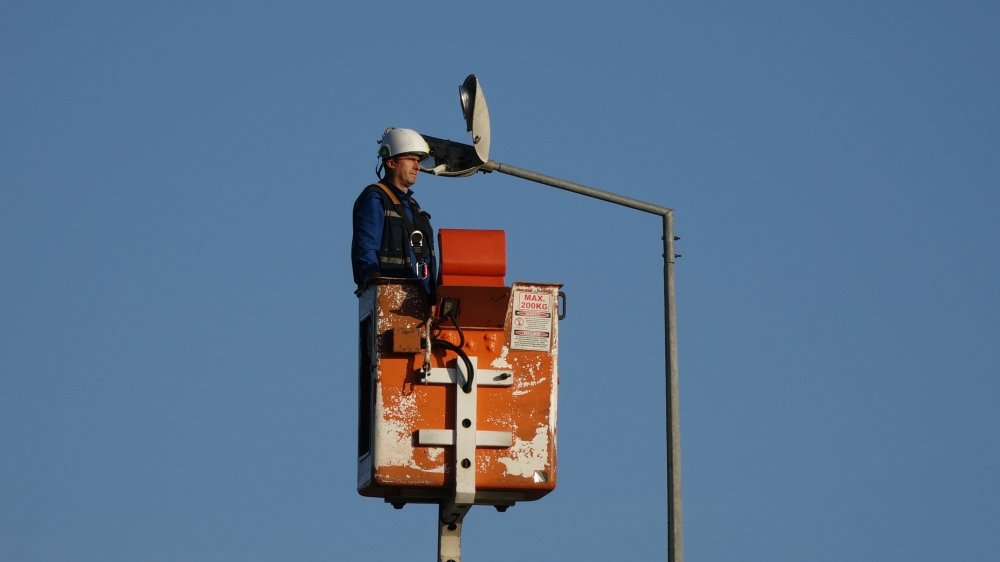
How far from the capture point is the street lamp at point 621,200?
1714 cm

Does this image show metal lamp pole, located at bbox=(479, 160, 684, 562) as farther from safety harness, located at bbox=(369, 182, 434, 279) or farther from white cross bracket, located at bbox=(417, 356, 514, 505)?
white cross bracket, located at bbox=(417, 356, 514, 505)

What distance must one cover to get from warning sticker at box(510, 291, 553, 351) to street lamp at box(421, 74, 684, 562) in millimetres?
2081

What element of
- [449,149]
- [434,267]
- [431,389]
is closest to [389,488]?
[431,389]

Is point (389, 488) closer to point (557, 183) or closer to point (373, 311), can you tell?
point (373, 311)

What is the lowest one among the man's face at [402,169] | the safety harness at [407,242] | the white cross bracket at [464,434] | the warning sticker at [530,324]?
the white cross bracket at [464,434]

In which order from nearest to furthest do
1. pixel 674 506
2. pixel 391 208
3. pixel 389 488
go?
pixel 389 488 → pixel 391 208 → pixel 674 506

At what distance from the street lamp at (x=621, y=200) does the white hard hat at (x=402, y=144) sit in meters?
0.21

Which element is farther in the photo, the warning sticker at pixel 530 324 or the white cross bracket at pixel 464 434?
the warning sticker at pixel 530 324

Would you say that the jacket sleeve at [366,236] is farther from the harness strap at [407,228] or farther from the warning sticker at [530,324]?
the warning sticker at [530,324]

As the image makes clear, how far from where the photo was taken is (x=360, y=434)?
1564 centimetres

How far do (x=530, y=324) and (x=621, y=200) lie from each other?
9.53 feet

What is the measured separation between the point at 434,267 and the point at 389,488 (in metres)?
2.15

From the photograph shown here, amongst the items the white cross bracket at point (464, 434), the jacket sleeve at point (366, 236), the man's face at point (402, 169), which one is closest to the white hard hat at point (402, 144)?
the man's face at point (402, 169)

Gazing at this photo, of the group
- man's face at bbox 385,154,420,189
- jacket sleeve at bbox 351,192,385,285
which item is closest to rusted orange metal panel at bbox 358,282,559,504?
jacket sleeve at bbox 351,192,385,285
